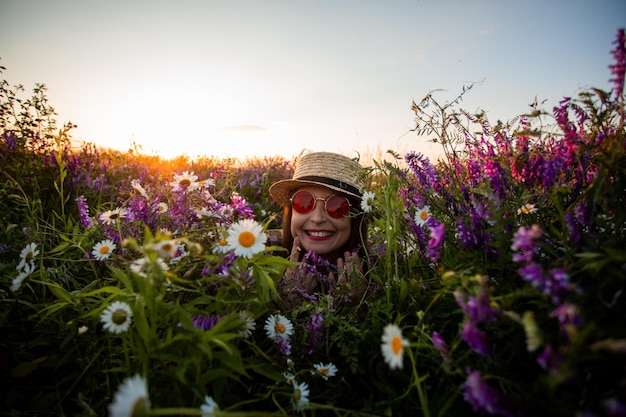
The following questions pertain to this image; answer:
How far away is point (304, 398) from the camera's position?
1.24 meters

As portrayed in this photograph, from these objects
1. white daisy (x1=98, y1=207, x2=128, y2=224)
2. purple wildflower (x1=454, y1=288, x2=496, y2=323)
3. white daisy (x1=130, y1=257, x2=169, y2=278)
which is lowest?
purple wildflower (x1=454, y1=288, x2=496, y2=323)

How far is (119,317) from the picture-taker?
1.17 m

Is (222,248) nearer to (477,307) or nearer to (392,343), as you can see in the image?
(392,343)

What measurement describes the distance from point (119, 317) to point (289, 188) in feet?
6.88

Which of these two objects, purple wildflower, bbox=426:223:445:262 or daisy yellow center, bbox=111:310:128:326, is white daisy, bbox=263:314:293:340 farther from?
purple wildflower, bbox=426:223:445:262

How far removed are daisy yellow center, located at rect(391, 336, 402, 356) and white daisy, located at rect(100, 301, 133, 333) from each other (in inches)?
35.3

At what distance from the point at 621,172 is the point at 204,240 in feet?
5.74

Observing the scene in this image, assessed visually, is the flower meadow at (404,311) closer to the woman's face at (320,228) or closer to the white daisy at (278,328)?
the white daisy at (278,328)

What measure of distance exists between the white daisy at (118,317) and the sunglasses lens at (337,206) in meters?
1.80

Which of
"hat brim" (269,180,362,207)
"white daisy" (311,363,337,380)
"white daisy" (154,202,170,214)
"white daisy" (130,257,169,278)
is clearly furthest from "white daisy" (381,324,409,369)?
"hat brim" (269,180,362,207)

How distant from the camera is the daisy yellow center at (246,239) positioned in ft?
4.15

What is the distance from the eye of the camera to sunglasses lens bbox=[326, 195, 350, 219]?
274cm

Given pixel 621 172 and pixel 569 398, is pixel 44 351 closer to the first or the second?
pixel 569 398

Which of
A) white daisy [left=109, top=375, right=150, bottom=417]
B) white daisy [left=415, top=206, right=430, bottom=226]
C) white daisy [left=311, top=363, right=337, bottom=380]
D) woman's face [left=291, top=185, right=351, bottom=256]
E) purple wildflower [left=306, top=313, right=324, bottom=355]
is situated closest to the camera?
white daisy [left=109, top=375, right=150, bottom=417]
